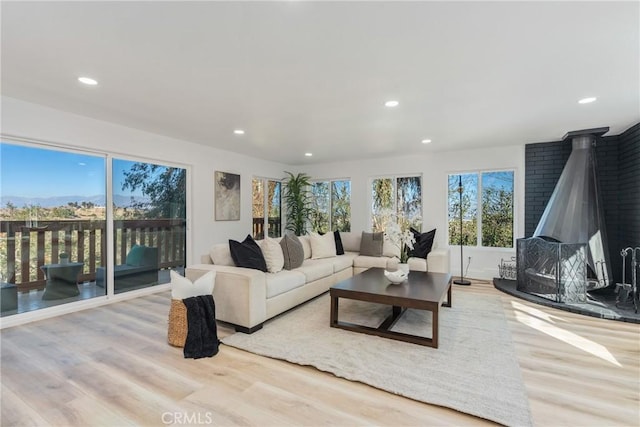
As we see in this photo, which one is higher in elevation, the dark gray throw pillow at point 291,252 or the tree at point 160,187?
the tree at point 160,187

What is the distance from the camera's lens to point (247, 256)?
3.31 meters

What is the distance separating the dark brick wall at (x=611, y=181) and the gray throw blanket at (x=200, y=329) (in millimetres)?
5061

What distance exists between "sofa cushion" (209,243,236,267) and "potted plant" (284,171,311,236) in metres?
3.43

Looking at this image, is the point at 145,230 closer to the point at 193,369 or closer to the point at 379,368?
the point at 193,369

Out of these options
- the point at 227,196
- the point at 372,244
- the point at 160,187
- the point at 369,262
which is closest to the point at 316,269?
the point at 369,262

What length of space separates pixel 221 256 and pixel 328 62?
2.32 m

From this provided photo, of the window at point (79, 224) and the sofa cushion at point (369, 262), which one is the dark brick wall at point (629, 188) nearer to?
the sofa cushion at point (369, 262)

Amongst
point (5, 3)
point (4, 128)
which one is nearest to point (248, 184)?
point (4, 128)

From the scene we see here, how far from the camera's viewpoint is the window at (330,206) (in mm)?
6715

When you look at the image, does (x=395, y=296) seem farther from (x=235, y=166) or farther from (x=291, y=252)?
(x=235, y=166)

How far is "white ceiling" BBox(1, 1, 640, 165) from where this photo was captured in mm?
1721

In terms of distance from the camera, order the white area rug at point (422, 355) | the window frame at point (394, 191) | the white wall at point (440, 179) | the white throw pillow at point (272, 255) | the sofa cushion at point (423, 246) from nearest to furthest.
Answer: the white area rug at point (422, 355)
the white throw pillow at point (272, 255)
the sofa cushion at point (423, 246)
the white wall at point (440, 179)
the window frame at point (394, 191)

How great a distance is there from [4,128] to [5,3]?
6.70 ft

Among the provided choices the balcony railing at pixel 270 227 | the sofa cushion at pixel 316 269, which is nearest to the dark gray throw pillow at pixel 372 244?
the sofa cushion at pixel 316 269
